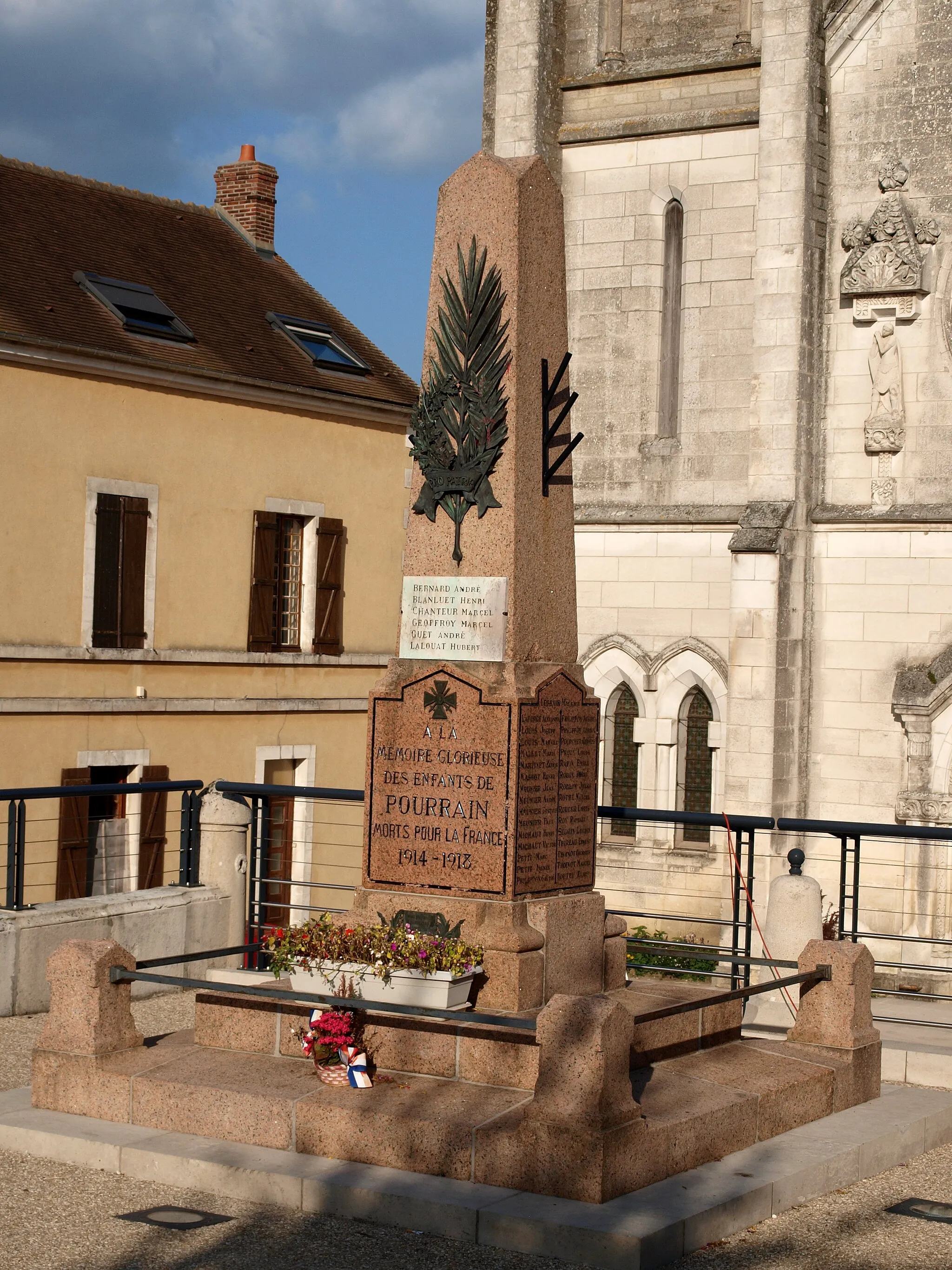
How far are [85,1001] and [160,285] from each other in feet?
59.4

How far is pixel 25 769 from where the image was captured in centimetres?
2050

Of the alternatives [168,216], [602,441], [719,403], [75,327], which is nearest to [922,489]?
[719,403]

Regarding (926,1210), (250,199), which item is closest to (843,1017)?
(926,1210)

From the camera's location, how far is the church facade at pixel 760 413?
1708 cm

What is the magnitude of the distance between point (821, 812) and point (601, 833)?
8.89ft

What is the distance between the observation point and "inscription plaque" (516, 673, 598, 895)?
8.07 meters

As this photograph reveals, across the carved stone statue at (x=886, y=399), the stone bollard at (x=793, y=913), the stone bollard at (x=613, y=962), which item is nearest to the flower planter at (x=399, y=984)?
the stone bollard at (x=613, y=962)

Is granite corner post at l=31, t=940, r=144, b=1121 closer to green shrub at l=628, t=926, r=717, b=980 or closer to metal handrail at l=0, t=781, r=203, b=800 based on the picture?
metal handrail at l=0, t=781, r=203, b=800

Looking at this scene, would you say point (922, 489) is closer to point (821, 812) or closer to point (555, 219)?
point (821, 812)

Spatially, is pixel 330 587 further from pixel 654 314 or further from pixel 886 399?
pixel 886 399

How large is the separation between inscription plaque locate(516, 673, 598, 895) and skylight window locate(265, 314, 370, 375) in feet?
57.8

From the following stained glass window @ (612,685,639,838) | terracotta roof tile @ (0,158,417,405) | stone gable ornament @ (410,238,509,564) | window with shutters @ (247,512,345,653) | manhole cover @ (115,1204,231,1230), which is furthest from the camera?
window with shutters @ (247,512,345,653)

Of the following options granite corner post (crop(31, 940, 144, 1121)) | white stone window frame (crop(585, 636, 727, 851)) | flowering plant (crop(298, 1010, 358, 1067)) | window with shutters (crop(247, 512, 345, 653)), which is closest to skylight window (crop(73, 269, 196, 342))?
window with shutters (crop(247, 512, 345, 653))

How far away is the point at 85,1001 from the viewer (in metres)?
7.66
